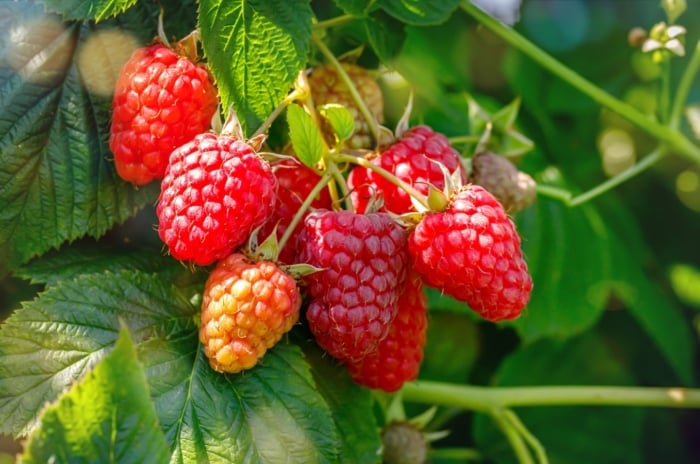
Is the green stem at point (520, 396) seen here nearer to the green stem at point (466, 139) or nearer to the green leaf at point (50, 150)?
the green stem at point (466, 139)

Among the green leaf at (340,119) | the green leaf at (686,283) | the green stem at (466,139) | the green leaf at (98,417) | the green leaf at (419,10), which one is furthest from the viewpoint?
the green leaf at (686,283)

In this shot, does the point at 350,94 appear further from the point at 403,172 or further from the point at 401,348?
the point at 401,348

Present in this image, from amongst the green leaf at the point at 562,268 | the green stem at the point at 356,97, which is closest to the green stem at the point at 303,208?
the green stem at the point at 356,97

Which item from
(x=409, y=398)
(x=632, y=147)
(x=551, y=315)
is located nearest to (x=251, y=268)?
(x=409, y=398)

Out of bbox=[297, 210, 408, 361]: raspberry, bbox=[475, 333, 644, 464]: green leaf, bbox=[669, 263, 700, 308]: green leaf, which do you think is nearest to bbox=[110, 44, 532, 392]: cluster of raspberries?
bbox=[297, 210, 408, 361]: raspberry

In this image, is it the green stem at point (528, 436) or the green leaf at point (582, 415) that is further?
the green leaf at point (582, 415)

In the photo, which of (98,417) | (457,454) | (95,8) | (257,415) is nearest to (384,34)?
(95,8)

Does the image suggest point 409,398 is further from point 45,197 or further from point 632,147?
point 632,147
